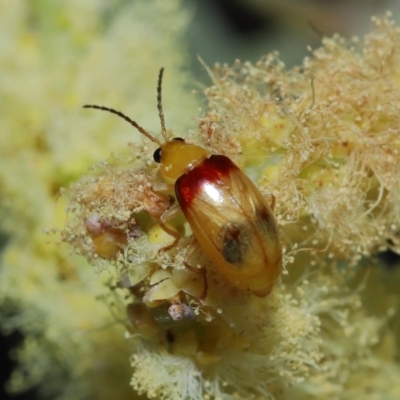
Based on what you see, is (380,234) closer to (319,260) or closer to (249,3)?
(319,260)

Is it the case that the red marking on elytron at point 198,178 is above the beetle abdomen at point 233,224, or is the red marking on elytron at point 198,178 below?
above

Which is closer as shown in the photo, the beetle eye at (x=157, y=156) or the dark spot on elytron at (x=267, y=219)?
the dark spot on elytron at (x=267, y=219)

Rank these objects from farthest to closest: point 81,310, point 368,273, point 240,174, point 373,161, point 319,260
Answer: point 81,310 → point 368,273 → point 319,260 → point 373,161 → point 240,174

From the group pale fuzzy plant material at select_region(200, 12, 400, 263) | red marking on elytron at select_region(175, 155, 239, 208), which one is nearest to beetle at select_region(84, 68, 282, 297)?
red marking on elytron at select_region(175, 155, 239, 208)

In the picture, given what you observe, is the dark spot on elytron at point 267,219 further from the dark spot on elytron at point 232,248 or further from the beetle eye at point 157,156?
the beetle eye at point 157,156

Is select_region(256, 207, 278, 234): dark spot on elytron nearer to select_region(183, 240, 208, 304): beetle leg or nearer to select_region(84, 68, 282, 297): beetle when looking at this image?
select_region(84, 68, 282, 297): beetle

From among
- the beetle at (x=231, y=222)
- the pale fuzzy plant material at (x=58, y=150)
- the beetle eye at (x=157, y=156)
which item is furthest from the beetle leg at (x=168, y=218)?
the pale fuzzy plant material at (x=58, y=150)

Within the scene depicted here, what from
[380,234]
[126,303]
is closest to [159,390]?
[126,303]
